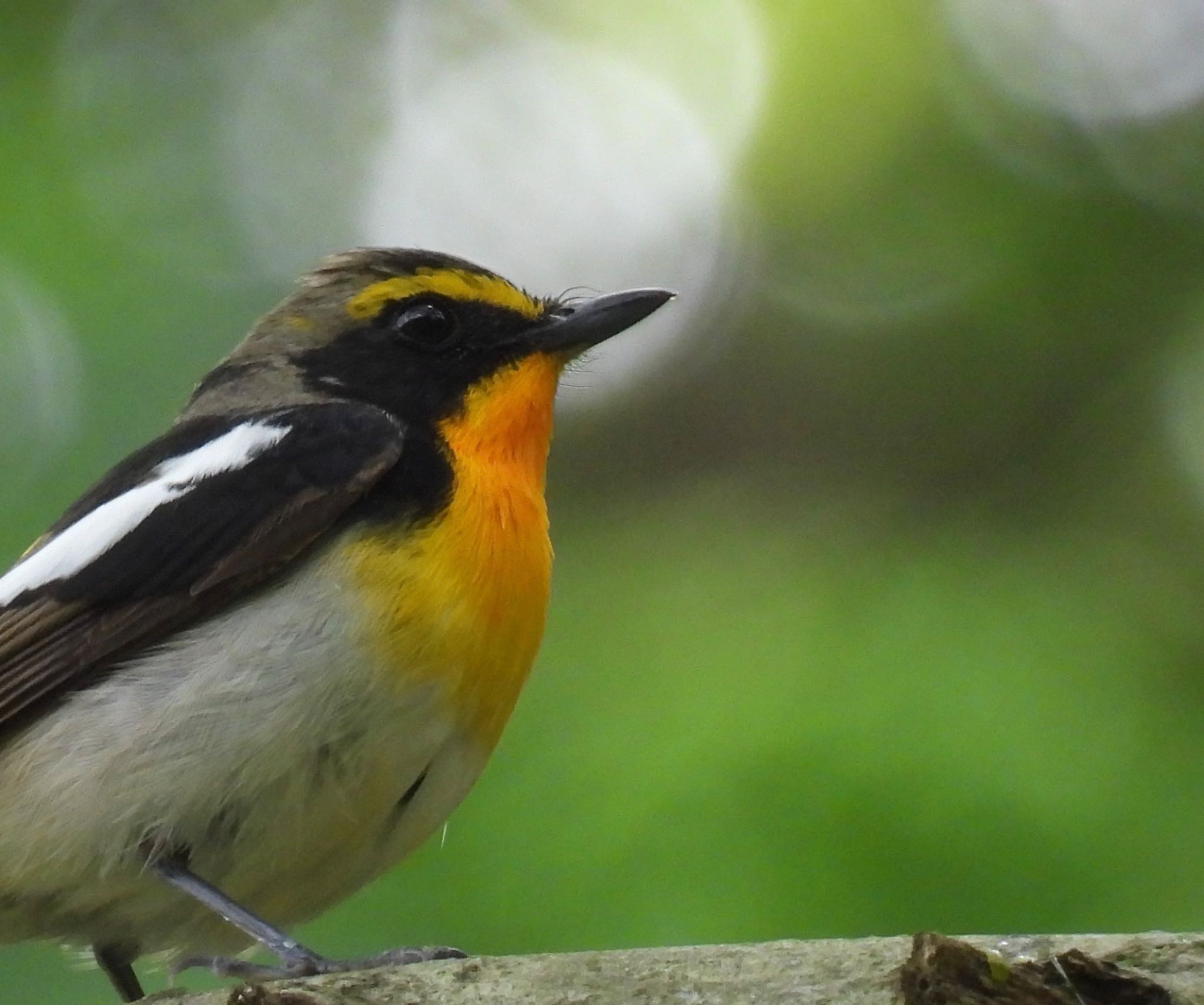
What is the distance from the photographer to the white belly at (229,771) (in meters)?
3.38

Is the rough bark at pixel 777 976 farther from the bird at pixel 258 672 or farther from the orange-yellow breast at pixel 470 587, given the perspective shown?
the orange-yellow breast at pixel 470 587

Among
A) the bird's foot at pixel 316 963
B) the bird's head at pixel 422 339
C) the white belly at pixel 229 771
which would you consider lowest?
the bird's foot at pixel 316 963

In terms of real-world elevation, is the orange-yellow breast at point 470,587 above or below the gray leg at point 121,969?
above

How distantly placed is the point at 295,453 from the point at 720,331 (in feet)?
8.50

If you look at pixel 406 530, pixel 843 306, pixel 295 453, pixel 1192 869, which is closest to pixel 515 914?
pixel 406 530

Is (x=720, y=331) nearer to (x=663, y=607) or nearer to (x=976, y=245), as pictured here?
(x=976, y=245)

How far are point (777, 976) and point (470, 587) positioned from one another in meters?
1.27

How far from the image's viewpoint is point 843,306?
5.68m

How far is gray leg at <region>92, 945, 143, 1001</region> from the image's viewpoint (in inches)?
150

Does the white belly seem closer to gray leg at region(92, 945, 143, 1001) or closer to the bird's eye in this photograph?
gray leg at region(92, 945, 143, 1001)

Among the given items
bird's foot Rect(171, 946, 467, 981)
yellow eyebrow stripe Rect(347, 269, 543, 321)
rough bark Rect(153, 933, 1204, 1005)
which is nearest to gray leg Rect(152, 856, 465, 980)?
bird's foot Rect(171, 946, 467, 981)

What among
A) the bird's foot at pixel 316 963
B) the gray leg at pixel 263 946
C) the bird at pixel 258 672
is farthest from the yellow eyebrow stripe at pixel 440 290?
the bird's foot at pixel 316 963

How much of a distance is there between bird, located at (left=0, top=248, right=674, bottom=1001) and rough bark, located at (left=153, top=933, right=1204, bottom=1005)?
0.54m

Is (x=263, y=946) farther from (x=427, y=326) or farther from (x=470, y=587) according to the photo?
(x=427, y=326)
